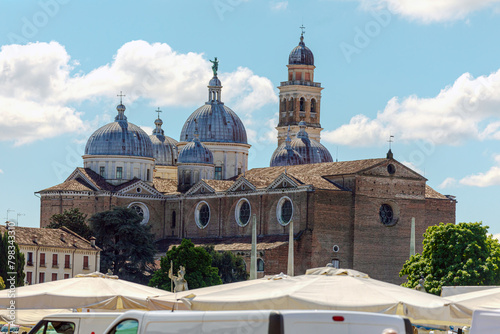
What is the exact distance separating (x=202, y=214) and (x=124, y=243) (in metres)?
8.56

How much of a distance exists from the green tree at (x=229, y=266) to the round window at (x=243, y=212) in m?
5.51

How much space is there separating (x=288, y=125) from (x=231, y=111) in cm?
1075

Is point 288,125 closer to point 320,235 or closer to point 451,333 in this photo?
point 320,235

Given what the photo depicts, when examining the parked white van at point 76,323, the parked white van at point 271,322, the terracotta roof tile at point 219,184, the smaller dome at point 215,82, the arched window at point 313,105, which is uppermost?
the smaller dome at point 215,82

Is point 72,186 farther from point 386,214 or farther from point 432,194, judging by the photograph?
point 432,194

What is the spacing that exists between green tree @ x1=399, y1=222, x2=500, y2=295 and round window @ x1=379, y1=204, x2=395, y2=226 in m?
19.8

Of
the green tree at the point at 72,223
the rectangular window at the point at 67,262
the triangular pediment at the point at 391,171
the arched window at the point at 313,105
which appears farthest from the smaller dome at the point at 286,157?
the rectangular window at the point at 67,262

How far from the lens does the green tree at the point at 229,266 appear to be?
67688 millimetres

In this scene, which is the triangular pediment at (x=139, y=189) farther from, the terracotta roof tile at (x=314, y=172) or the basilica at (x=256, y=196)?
the terracotta roof tile at (x=314, y=172)

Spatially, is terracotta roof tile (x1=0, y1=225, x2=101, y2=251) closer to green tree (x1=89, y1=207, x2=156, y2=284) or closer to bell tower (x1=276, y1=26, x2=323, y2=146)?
green tree (x1=89, y1=207, x2=156, y2=284)

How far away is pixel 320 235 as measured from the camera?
69.2 meters

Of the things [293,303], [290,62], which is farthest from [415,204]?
[293,303]

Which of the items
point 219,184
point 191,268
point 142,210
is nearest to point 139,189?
point 142,210

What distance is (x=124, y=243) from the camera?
7119 centimetres
